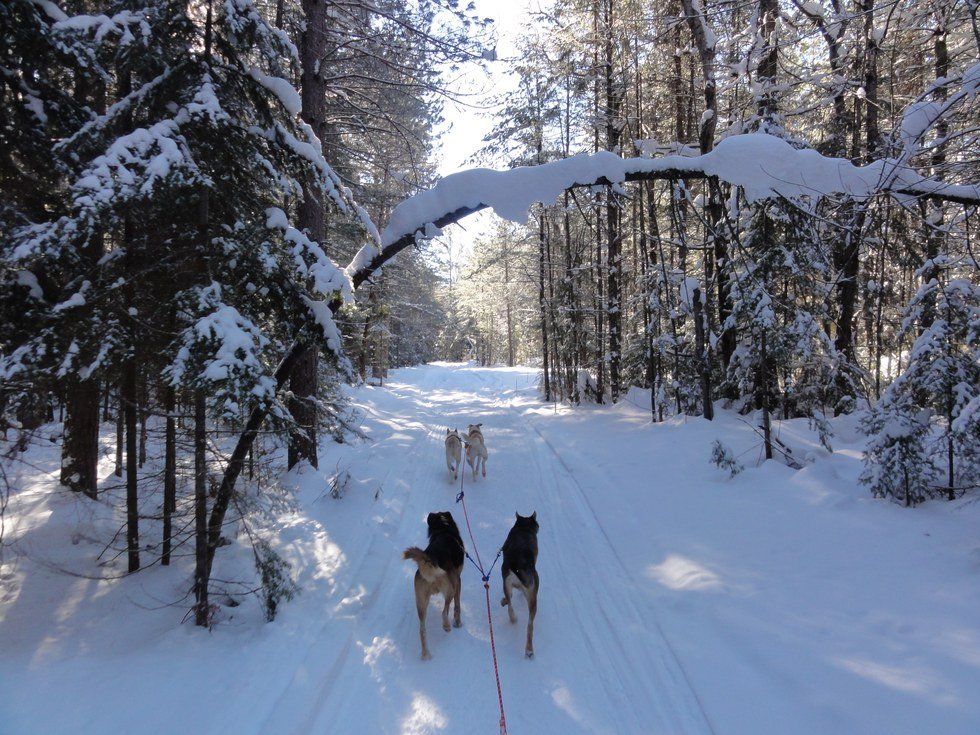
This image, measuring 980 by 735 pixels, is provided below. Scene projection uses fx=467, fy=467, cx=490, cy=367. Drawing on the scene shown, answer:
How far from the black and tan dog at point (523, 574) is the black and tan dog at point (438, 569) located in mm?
499

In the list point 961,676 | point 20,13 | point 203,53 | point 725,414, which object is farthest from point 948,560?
point 20,13

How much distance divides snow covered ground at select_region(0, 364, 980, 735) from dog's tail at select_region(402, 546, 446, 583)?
685 millimetres

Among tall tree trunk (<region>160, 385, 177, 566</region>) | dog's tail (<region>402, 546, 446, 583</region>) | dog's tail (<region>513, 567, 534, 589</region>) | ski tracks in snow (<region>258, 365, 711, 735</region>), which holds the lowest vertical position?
ski tracks in snow (<region>258, 365, 711, 735</region>)

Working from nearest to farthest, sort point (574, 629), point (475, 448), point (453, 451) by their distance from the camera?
point (574, 629) → point (453, 451) → point (475, 448)

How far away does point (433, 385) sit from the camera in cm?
3084

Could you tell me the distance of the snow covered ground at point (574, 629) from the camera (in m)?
3.30

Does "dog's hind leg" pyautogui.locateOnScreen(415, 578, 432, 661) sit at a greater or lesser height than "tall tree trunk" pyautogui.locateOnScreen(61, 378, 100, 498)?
lesser

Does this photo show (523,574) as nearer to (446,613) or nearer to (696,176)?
(446,613)

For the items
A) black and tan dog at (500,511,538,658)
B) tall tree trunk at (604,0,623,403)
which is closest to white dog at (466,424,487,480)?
black and tan dog at (500,511,538,658)

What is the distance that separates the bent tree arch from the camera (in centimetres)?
415

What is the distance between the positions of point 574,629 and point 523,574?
782 mm

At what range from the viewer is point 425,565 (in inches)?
164

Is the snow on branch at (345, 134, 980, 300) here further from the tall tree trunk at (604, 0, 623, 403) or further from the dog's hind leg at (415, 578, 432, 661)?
the tall tree trunk at (604, 0, 623, 403)

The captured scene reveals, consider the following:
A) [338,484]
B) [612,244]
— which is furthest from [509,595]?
[612,244]
